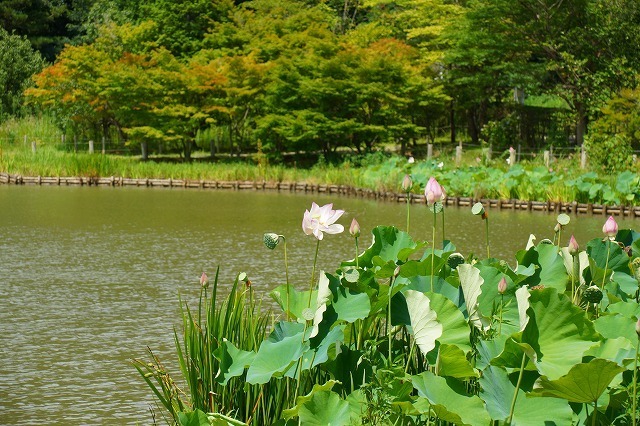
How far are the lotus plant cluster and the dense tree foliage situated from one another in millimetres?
17773

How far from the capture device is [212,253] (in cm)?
1277

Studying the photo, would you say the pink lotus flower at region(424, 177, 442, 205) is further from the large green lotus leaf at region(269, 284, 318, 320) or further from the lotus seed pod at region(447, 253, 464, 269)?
the large green lotus leaf at region(269, 284, 318, 320)

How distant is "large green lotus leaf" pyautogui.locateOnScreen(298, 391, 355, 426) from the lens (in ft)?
11.8

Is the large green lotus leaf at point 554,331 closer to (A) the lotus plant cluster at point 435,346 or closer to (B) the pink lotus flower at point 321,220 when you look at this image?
(A) the lotus plant cluster at point 435,346

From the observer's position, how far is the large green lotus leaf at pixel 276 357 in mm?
3910

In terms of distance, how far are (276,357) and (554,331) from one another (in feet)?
3.61

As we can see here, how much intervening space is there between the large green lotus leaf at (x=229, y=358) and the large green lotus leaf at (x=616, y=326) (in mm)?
1414

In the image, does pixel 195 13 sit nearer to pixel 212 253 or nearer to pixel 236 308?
pixel 212 253

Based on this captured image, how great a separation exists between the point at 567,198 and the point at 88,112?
17.6m

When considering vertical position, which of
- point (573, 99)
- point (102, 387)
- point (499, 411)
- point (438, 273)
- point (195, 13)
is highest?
point (195, 13)

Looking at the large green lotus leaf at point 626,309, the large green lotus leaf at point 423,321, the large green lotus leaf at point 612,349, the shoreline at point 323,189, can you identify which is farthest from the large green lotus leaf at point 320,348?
the shoreline at point 323,189

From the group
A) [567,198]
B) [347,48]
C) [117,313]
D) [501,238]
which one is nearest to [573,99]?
[347,48]

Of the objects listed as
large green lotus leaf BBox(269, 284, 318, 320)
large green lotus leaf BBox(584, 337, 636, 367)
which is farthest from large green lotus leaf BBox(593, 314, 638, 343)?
large green lotus leaf BBox(269, 284, 318, 320)

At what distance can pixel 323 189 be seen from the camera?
878 inches
